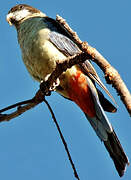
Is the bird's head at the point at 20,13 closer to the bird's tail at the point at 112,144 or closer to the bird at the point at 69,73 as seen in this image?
the bird at the point at 69,73

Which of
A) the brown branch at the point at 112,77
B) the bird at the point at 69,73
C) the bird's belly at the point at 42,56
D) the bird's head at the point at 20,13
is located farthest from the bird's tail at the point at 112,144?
the bird's head at the point at 20,13

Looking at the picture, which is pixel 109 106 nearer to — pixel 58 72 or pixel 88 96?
pixel 88 96

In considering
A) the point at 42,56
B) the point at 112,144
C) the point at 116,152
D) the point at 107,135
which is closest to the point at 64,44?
the point at 42,56

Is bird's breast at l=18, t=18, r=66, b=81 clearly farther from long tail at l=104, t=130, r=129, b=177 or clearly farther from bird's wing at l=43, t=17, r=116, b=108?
long tail at l=104, t=130, r=129, b=177

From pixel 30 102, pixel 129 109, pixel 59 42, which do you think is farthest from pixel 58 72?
pixel 59 42

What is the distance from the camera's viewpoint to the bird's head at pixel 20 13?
18.3 ft

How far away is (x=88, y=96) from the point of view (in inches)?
167

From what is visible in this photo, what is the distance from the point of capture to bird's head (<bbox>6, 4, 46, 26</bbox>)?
559 cm

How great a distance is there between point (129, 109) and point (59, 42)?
2.72 m

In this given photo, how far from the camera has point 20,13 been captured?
5711mm

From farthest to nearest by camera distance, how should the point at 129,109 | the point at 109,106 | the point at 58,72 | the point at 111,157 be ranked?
1. the point at 109,106
2. the point at 111,157
3. the point at 58,72
4. the point at 129,109

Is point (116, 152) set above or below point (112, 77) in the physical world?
below

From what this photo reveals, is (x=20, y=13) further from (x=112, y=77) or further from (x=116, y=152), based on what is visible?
(x=112, y=77)

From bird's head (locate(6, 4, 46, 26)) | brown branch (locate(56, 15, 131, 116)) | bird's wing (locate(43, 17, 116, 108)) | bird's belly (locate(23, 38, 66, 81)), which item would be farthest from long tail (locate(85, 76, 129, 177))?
bird's head (locate(6, 4, 46, 26))
